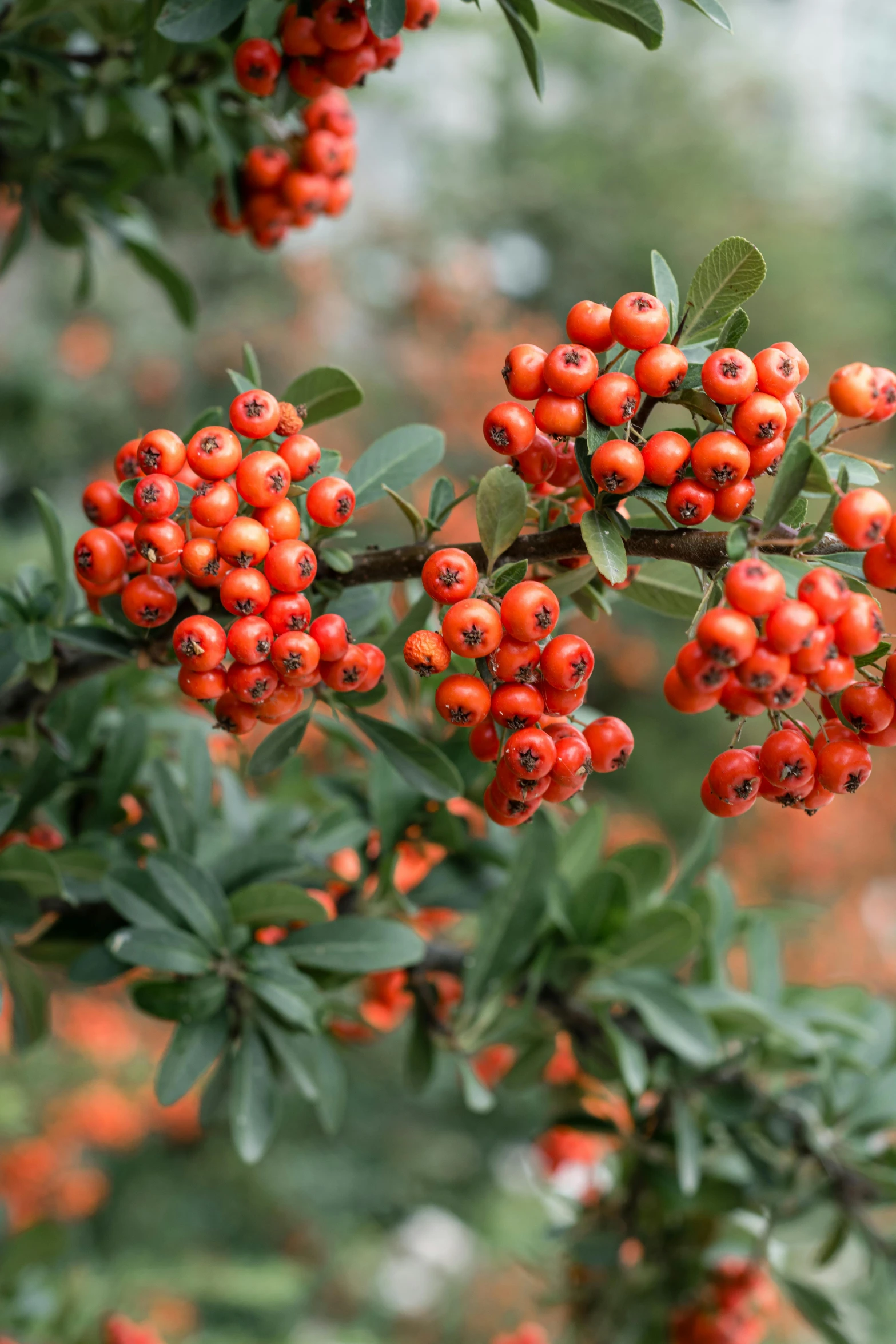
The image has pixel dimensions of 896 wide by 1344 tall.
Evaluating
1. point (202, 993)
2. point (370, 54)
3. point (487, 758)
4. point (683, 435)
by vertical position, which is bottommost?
point (202, 993)

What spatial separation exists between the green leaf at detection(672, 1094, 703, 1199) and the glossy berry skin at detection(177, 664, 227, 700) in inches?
32.6

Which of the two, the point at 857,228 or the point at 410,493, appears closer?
the point at 410,493

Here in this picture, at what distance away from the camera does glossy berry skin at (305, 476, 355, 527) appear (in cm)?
75

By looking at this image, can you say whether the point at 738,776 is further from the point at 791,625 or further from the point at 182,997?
the point at 182,997

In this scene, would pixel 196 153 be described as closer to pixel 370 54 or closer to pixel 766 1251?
pixel 370 54

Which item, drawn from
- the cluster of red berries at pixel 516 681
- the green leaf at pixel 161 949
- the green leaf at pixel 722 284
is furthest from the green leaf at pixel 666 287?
the green leaf at pixel 161 949

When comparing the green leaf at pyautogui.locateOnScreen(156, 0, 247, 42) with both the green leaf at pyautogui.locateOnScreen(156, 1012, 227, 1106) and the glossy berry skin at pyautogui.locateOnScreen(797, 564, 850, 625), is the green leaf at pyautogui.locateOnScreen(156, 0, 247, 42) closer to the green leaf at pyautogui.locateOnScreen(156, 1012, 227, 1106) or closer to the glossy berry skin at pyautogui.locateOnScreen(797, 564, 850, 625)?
the glossy berry skin at pyautogui.locateOnScreen(797, 564, 850, 625)

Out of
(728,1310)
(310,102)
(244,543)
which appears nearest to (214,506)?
(244,543)

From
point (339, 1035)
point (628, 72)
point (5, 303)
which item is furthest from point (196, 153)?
point (628, 72)

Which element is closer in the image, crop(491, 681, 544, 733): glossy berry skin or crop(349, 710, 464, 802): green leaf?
crop(491, 681, 544, 733): glossy berry skin

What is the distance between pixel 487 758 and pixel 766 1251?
3.14ft

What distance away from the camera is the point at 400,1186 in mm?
3670

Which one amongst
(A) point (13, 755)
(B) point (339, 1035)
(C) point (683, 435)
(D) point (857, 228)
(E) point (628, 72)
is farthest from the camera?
(D) point (857, 228)

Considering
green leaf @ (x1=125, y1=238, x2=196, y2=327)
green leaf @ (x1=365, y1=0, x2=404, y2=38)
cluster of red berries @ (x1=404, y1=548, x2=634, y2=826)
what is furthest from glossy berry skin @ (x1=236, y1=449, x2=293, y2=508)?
green leaf @ (x1=125, y1=238, x2=196, y2=327)
